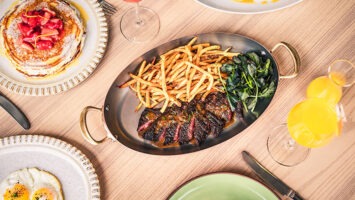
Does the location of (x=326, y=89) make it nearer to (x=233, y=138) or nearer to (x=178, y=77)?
(x=233, y=138)

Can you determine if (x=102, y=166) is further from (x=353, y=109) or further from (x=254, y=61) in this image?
(x=353, y=109)

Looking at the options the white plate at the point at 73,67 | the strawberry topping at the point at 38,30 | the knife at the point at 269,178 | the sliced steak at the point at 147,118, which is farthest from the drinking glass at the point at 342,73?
the strawberry topping at the point at 38,30

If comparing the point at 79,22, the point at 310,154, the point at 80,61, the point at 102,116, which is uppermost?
the point at 310,154

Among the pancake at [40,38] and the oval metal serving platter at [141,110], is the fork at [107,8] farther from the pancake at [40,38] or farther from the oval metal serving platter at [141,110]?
the oval metal serving platter at [141,110]

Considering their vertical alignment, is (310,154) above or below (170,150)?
above

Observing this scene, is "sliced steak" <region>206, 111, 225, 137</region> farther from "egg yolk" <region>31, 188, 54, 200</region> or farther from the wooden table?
"egg yolk" <region>31, 188, 54, 200</region>

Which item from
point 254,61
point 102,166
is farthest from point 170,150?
point 254,61
